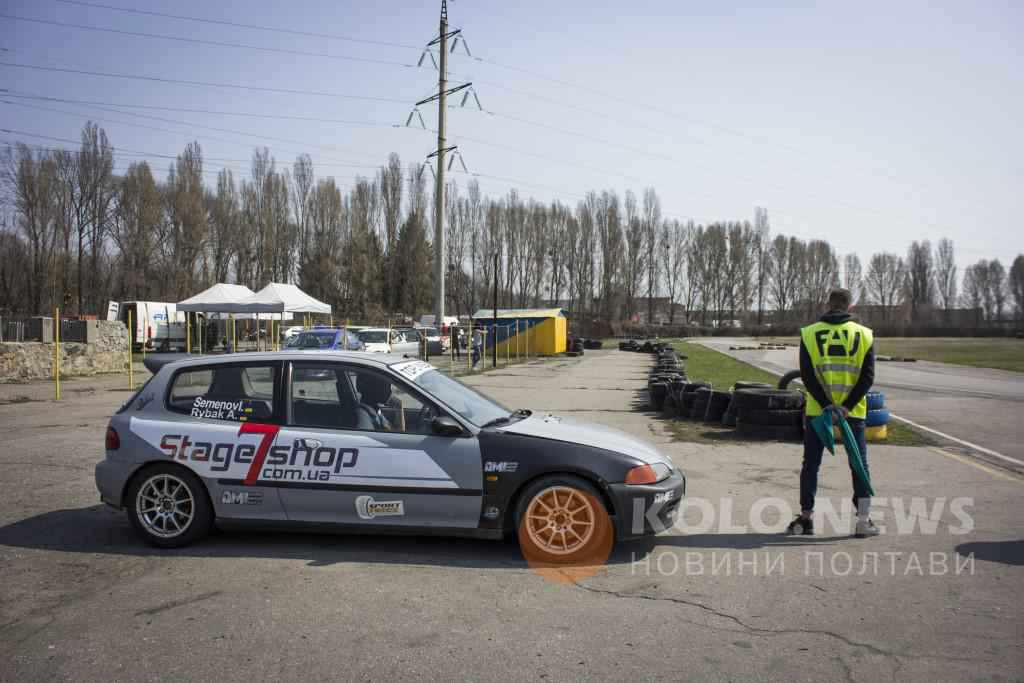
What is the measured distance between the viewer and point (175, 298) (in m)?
58.6

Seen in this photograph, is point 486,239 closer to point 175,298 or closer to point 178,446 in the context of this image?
point 175,298

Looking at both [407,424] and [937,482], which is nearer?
[407,424]

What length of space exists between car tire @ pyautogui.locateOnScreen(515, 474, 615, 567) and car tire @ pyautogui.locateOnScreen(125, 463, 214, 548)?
2.40 meters

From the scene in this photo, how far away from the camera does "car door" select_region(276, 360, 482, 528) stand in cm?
523

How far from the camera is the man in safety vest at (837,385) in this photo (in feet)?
19.0

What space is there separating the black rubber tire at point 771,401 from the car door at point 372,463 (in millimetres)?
6884

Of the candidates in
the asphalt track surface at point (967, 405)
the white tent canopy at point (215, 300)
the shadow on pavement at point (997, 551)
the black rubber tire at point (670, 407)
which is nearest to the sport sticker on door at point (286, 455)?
the shadow on pavement at point (997, 551)

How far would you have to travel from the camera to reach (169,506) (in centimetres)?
559

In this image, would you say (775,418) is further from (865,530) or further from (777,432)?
(865,530)

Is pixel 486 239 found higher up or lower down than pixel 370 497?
higher up

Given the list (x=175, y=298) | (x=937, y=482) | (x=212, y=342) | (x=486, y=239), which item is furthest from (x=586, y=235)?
(x=937, y=482)

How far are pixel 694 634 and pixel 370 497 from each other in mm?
2424

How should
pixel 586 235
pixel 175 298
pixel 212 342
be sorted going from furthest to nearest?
pixel 586 235
pixel 175 298
pixel 212 342

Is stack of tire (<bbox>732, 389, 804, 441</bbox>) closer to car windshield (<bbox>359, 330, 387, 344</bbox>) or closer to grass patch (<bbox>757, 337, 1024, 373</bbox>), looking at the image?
car windshield (<bbox>359, 330, 387, 344</bbox>)
